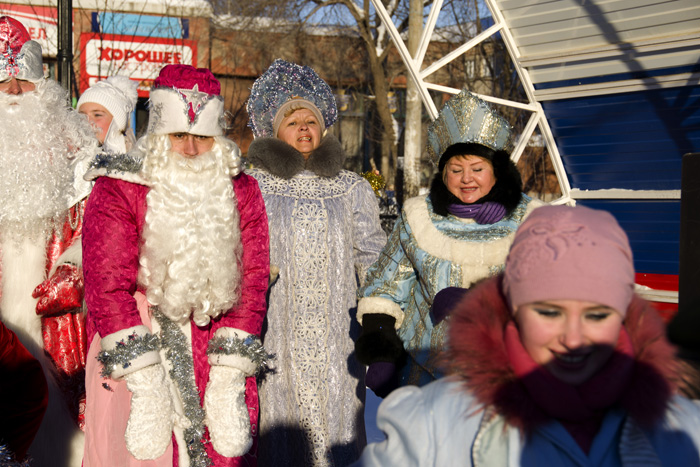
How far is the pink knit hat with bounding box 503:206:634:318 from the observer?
1.61 metres

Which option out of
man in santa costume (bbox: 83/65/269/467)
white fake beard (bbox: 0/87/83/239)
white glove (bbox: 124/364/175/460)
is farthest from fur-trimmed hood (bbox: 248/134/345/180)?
white glove (bbox: 124/364/175/460)

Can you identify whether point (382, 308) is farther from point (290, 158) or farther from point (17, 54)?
point (17, 54)

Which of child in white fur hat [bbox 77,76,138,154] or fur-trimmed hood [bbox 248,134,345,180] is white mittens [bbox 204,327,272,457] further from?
child in white fur hat [bbox 77,76,138,154]

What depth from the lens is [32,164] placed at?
3.81 meters

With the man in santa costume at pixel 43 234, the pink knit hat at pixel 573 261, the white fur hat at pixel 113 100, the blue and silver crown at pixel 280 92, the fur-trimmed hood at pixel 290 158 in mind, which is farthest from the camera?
the white fur hat at pixel 113 100

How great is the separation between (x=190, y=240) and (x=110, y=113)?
7.57 feet

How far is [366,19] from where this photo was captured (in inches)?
737

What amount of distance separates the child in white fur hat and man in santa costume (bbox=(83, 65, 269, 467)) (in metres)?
1.72

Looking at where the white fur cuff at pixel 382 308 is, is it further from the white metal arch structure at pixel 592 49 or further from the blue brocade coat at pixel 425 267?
the white metal arch structure at pixel 592 49

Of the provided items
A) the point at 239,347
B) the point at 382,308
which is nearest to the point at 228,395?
the point at 239,347

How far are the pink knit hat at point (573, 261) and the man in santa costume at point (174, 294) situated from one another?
1.44 metres


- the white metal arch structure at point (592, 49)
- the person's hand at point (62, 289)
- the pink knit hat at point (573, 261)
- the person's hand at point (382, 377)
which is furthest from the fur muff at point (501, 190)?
the white metal arch structure at point (592, 49)

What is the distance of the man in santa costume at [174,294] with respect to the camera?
265cm

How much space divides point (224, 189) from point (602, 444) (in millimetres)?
1831
